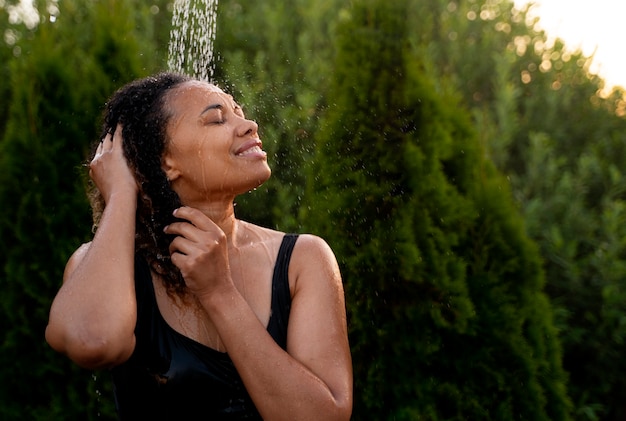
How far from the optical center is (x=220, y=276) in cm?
230

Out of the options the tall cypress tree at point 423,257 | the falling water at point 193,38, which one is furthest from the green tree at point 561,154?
the falling water at point 193,38

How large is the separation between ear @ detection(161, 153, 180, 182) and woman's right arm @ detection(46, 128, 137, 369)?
18 centimetres

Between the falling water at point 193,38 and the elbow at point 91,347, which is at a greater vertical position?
the falling water at point 193,38

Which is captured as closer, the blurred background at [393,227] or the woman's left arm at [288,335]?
the woman's left arm at [288,335]

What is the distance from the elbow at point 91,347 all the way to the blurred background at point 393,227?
6.60 ft

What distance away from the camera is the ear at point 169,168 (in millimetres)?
2572

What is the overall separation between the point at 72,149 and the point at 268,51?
238 centimetres

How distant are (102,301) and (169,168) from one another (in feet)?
1.80

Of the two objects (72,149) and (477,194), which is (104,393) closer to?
(72,149)

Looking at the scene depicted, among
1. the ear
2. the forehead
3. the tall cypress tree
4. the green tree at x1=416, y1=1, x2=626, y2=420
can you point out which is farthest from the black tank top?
the green tree at x1=416, y1=1, x2=626, y2=420

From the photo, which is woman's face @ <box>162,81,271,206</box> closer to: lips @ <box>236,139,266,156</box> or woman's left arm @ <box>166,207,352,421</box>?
lips @ <box>236,139,266,156</box>

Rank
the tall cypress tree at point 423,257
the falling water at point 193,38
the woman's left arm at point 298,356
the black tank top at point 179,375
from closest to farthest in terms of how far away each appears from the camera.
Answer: the woman's left arm at point 298,356 < the black tank top at point 179,375 < the tall cypress tree at point 423,257 < the falling water at point 193,38

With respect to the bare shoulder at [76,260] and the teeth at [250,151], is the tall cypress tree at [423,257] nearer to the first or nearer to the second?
the teeth at [250,151]

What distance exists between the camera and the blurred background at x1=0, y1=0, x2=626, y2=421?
13.2ft
